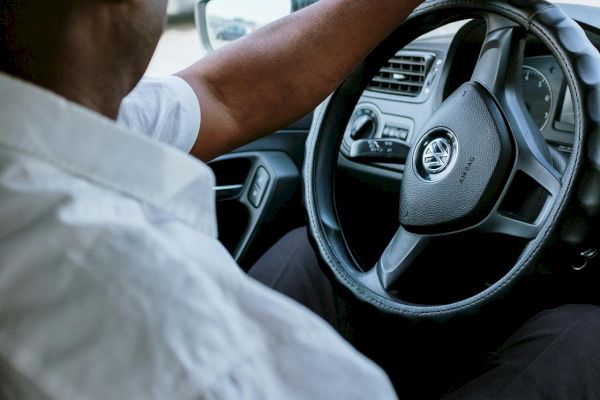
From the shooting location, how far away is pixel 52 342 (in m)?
0.44

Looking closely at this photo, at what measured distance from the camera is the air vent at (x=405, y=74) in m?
1.55

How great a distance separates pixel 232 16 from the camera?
7.19 ft

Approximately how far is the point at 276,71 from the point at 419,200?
13.7 inches

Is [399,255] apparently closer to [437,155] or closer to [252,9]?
[437,155]

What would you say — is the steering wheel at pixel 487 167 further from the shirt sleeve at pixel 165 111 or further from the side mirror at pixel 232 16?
the side mirror at pixel 232 16

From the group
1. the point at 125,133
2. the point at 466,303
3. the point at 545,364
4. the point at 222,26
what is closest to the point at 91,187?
the point at 125,133

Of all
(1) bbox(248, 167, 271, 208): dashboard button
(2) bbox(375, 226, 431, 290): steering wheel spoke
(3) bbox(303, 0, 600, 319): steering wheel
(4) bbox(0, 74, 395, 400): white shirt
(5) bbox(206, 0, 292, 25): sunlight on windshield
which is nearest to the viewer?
(4) bbox(0, 74, 395, 400): white shirt

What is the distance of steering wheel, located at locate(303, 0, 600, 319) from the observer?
93 cm

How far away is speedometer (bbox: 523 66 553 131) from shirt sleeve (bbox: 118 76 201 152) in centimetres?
62

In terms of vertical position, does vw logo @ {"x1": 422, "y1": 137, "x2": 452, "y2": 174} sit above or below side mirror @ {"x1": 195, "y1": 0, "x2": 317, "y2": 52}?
above

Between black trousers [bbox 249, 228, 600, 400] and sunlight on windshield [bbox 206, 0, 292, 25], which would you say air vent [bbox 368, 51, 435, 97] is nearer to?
sunlight on windshield [bbox 206, 0, 292, 25]

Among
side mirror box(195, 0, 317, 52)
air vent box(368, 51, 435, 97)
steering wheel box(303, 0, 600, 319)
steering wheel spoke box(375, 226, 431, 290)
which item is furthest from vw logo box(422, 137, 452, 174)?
side mirror box(195, 0, 317, 52)

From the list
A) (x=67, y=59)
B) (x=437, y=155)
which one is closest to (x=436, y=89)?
(x=437, y=155)

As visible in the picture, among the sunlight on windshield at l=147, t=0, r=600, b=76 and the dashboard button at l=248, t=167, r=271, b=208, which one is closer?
the dashboard button at l=248, t=167, r=271, b=208
